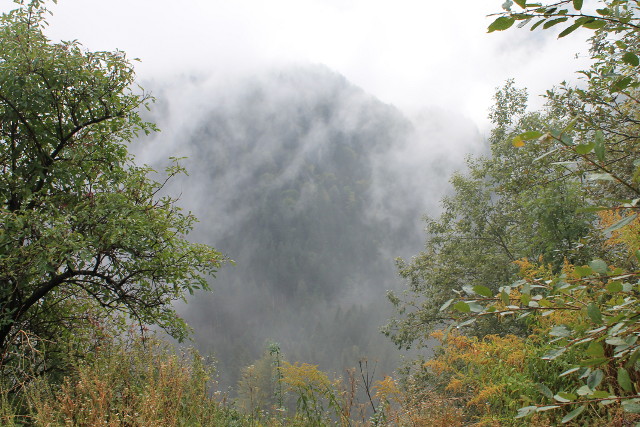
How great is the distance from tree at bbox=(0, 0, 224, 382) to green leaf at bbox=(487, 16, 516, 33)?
15.1ft

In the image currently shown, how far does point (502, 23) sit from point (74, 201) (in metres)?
5.86

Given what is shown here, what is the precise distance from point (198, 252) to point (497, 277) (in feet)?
37.4

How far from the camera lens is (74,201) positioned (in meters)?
5.58

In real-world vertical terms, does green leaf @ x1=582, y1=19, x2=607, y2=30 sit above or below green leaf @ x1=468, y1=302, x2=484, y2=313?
above

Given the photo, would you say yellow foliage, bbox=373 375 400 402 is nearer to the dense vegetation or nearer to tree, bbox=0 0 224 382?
the dense vegetation

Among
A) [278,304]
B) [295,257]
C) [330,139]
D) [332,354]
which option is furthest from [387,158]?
[332,354]

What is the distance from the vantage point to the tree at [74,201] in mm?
4922

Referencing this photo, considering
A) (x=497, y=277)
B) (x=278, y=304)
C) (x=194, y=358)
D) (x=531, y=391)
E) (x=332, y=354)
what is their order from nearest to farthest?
(x=531, y=391) < (x=194, y=358) < (x=497, y=277) < (x=332, y=354) < (x=278, y=304)

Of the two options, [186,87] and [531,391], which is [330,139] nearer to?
[186,87]

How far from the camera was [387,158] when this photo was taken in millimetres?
135500

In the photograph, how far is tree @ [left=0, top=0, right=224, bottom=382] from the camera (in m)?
4.92

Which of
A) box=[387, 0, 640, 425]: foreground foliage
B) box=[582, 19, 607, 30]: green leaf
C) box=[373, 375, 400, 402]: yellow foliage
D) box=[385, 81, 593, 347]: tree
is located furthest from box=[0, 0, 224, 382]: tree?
box=[385, 81, 593, 347]: tree

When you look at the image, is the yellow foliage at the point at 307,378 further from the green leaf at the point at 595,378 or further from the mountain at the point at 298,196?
the mountain at the point at 298,196

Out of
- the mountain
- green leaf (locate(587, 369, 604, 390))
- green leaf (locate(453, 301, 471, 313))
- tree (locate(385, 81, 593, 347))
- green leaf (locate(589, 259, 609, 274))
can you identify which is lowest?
green leaf (locate(587, 369, 604, 390))
